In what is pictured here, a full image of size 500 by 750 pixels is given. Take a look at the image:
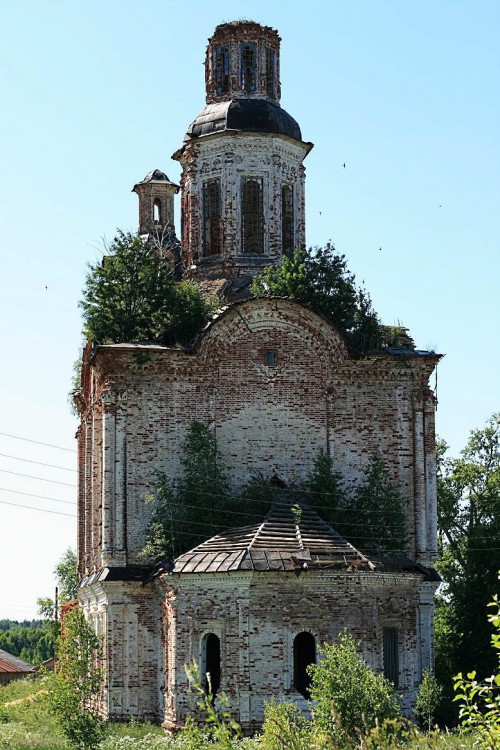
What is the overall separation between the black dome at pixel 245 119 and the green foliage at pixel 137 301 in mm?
3131

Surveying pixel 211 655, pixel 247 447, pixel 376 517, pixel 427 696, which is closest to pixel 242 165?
pixel 247 447

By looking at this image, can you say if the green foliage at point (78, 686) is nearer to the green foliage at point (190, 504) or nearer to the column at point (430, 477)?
the green foliage at point (190, 504)

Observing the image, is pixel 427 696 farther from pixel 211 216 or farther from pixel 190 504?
pixel 211 216

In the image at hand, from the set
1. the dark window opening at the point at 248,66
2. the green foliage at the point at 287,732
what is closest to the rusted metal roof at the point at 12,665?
the dark window opening at the point at 248,66

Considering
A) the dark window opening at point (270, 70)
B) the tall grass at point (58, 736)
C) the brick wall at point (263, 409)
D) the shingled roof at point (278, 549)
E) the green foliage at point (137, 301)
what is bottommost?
the tall grass at point (58, 736)

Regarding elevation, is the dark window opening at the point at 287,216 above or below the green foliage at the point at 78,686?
above

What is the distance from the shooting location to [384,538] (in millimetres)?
22703

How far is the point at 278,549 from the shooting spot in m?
20.3

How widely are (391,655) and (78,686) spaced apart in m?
5.33

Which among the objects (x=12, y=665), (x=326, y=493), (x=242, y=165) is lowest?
(x=12, y=665)

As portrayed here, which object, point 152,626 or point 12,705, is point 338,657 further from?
point 12,705

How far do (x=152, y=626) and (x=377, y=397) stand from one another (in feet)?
19.6

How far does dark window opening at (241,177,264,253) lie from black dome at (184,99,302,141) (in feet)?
3.60

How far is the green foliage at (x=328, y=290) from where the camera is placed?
2378 centimetres
